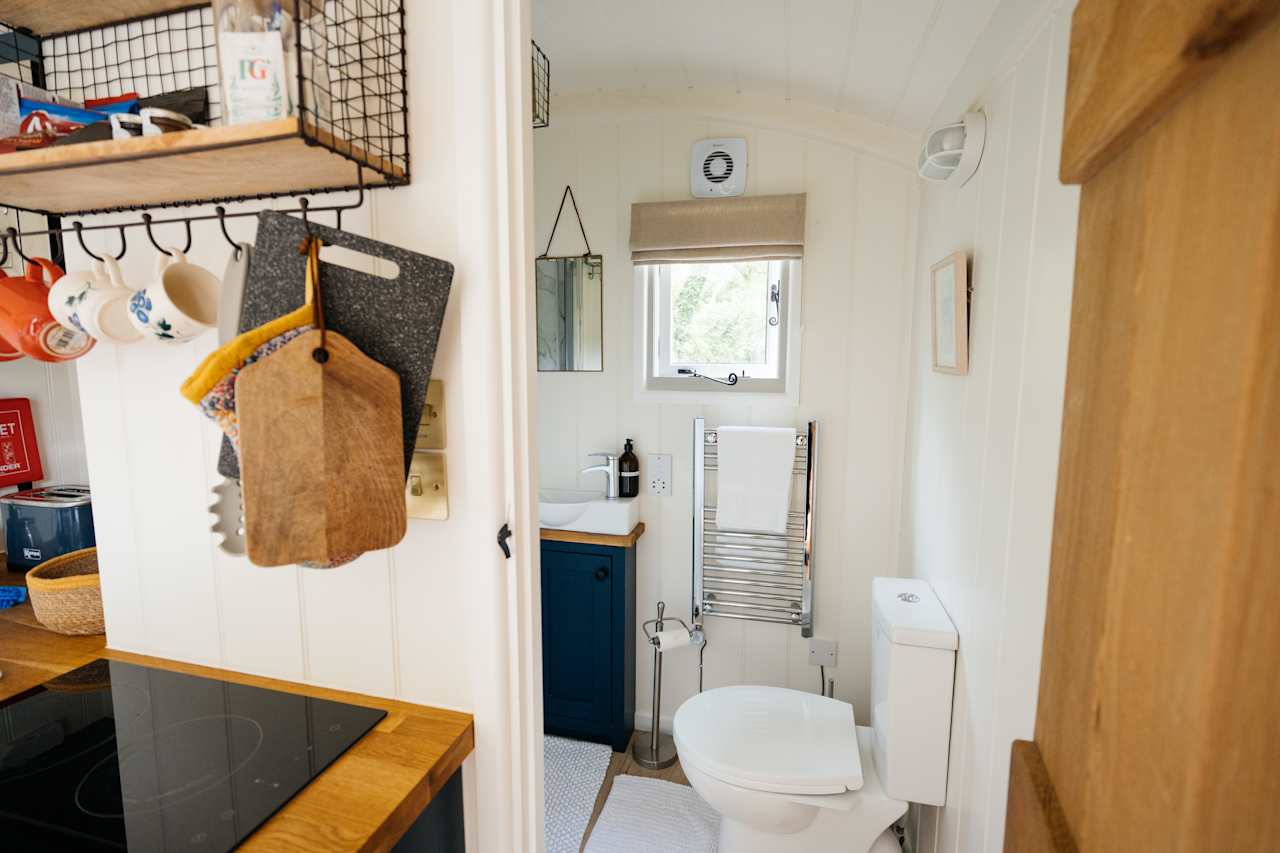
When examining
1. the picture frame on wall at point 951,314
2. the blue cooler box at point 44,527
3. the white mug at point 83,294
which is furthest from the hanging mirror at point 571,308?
the white mug at point 83,294

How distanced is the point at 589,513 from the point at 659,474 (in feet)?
1.02

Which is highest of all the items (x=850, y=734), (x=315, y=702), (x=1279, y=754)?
(x=1279, y=754)

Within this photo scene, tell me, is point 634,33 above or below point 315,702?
above

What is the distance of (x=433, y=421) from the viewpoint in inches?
33.9

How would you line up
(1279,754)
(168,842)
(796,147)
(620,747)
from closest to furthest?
(1279,754), (168,842), (796,147), (620,747)

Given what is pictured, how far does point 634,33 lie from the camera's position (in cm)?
168

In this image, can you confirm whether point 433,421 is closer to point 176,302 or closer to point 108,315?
point 176,302

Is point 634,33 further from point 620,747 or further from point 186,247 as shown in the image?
point 620,747

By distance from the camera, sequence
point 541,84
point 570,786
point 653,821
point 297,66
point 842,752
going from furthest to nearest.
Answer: point 570,786 < point 653,821 < point 541,84 < point 842,752 < point 297,66

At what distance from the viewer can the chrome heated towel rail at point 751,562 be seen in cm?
219

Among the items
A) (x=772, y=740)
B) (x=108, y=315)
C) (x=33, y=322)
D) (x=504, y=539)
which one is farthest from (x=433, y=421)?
(x=772, y=740)

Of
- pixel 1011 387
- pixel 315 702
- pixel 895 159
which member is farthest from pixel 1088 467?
pixel 895 159

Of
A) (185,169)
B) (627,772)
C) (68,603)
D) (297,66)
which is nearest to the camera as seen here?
(297,66)

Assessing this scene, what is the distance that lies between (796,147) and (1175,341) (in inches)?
78.4
